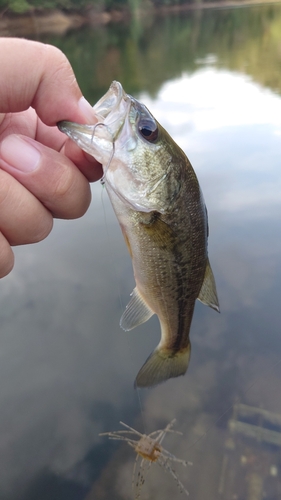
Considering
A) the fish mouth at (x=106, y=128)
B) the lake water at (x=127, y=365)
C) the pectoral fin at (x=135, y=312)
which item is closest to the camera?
the fish mouth at (x=106, y=128)

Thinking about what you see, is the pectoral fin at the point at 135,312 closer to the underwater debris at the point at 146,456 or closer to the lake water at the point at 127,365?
the underwater debris at the point at 146,456

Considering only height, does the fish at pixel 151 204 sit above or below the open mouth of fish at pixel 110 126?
below

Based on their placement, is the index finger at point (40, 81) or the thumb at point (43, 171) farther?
the thumb at point (43, 171)

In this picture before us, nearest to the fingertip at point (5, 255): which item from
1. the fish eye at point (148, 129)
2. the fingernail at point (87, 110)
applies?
the fingernail at point (87, 110)

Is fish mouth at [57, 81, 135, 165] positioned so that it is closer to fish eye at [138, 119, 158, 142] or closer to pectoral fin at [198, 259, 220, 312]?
fish eye at [138, 119, 158, 142]

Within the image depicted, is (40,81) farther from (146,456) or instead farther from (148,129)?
(146,456)

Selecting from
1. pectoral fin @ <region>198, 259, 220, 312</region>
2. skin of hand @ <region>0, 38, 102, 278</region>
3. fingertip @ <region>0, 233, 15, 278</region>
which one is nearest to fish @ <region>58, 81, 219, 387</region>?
pectoral fin @ <region>198, 259, 220, 312</region>
